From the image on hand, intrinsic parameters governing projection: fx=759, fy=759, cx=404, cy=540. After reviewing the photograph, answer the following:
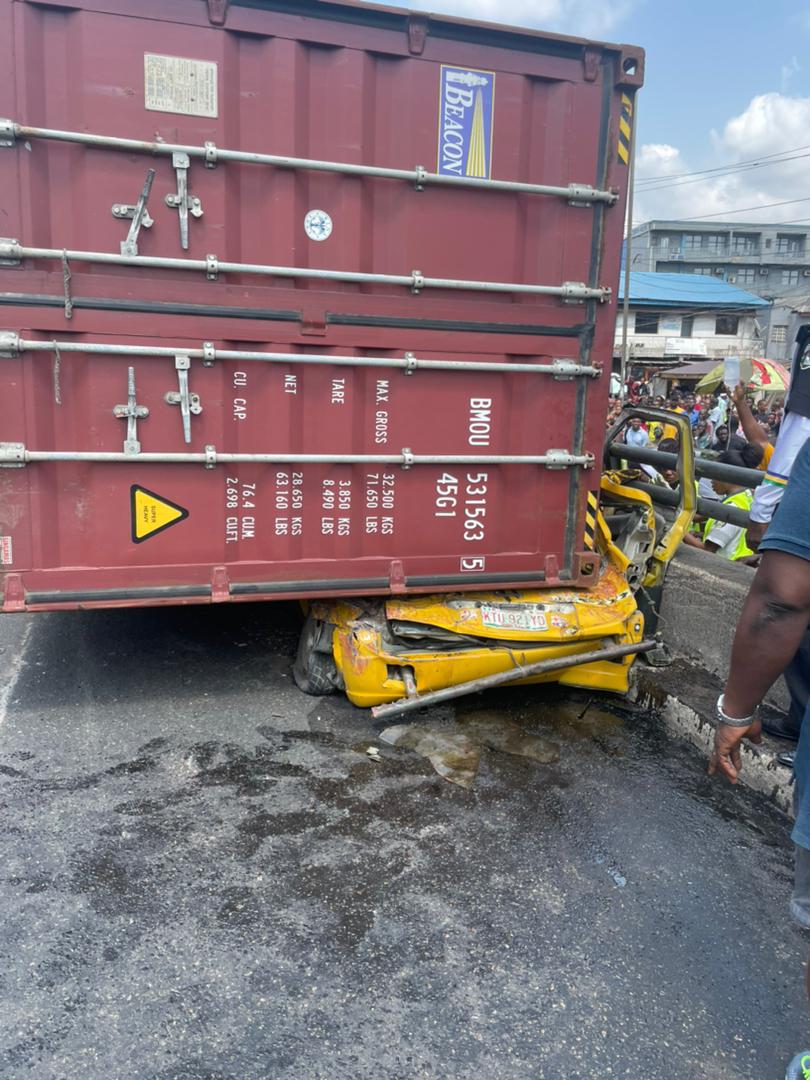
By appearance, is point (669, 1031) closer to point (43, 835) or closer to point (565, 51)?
point (43, 835)

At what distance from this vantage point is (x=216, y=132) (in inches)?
137

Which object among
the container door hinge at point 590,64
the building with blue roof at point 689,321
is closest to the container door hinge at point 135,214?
the container door hinge at point 590,64

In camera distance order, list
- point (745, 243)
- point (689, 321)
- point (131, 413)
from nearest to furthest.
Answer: point (131, 413)
point (689, 321)
point (745, 243)

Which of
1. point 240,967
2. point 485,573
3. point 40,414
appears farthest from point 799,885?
point 40,414

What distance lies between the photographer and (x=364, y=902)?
2.73 meters

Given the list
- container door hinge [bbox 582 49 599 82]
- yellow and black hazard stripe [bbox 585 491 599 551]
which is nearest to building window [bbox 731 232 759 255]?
container door hinge [bbox 582 49 599 82]

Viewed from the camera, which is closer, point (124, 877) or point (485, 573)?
point (124, 877)

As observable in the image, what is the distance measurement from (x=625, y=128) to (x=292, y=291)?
2.01m

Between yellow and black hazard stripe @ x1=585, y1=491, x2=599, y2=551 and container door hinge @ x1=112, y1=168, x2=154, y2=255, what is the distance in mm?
2698

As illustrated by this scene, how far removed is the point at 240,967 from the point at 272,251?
9.83ft

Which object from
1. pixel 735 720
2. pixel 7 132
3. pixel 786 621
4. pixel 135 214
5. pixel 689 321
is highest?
pixel 689 321

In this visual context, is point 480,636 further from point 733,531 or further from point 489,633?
point 733,531

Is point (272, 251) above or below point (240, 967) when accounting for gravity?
above

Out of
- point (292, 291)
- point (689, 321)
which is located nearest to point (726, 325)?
point (689, 321)
